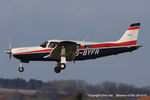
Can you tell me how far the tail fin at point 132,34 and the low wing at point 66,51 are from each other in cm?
492

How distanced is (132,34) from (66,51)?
6.40 meters

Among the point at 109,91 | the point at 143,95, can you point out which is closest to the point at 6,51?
the point at 109,91

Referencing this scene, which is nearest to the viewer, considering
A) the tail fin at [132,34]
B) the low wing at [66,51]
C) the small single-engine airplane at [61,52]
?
the low wing at [66,51]

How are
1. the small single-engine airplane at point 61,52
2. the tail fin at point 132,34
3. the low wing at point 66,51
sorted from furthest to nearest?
the tail fin at point 132,34 < the small single-engine airplane at point 61,52 < the low wing at point 66,51

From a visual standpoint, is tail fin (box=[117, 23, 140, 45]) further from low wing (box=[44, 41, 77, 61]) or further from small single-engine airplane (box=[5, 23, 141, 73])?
low wing (box=[44, 41, 77, 61])

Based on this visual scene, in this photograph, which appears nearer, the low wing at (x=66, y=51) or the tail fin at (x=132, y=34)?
the low wing at (x=66, y=51)

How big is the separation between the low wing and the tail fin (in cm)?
492

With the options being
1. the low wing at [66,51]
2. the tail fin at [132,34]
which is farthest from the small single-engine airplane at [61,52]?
the tail fin at [132,34]

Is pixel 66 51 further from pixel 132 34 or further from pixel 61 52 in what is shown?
pixel 132 34

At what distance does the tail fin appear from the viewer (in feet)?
106

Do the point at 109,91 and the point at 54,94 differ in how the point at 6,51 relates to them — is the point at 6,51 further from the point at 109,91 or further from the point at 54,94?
the point at 109,91

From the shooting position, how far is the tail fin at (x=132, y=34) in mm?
32312

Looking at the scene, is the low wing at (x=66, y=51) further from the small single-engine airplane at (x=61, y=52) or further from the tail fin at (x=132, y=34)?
the tail fin at (x=132, y=34)

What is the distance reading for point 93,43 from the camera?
99.8 feet
